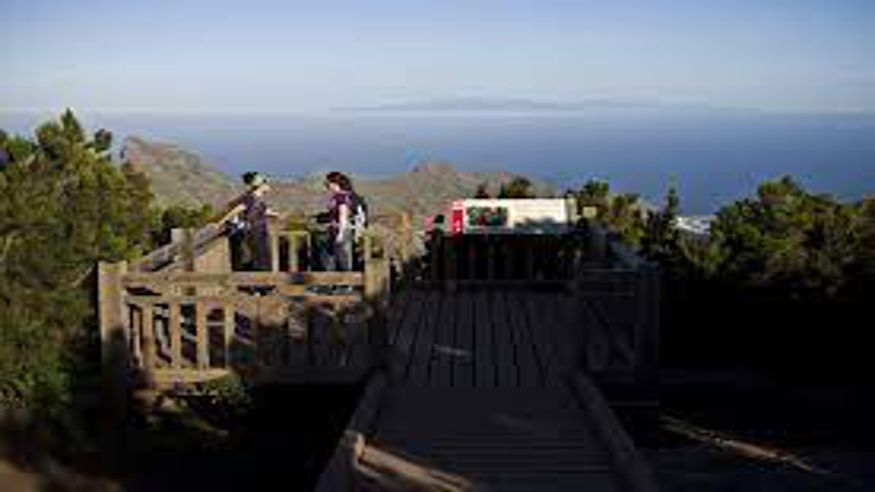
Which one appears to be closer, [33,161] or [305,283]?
[305,283]

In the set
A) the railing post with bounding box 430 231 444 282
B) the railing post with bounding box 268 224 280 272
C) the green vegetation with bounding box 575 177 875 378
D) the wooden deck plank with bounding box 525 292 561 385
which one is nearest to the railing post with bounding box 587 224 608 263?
the wooden deck plank with bounding box 525 292 561 385

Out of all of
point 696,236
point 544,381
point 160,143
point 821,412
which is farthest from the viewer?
Answer: point 160,143

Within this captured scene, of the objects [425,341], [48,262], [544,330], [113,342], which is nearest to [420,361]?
[425,341]

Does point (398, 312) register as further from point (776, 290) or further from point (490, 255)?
point (776, 290)

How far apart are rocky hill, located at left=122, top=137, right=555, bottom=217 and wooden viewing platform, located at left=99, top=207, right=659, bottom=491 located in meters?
21.3

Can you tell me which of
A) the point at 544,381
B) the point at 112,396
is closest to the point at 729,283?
the point at 544,381

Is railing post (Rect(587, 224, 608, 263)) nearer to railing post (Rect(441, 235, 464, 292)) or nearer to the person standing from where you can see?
railing post (Rect(441, 235, 464, 292))

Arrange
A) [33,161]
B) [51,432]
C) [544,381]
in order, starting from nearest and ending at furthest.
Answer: [51,432], [544,381], [33,161]

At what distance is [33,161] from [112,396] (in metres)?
2.51

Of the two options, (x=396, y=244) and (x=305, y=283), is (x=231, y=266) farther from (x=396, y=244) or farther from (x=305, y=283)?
(x=305, y=283)

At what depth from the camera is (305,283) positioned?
8.27 m

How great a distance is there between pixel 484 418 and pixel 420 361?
162 centimetres

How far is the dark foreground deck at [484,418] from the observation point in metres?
6.61

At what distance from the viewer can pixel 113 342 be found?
816cm
